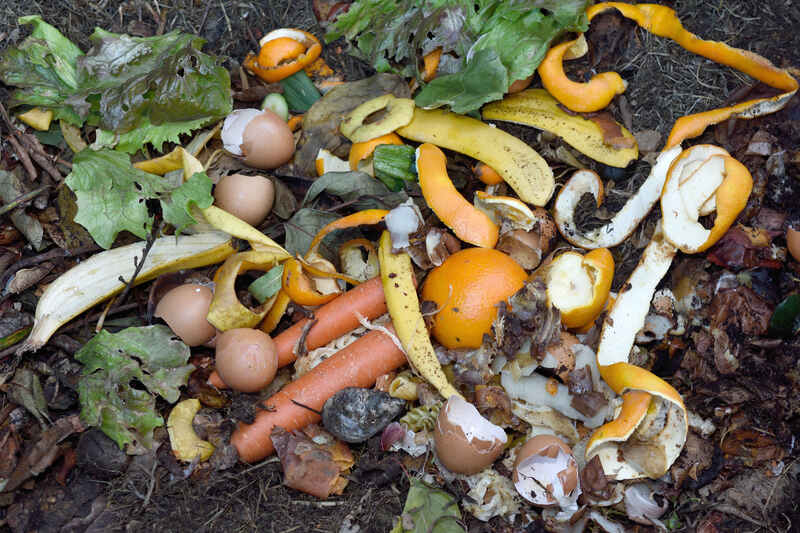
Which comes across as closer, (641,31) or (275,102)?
(641,31)

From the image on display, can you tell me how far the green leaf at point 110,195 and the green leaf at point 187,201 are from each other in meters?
0.12

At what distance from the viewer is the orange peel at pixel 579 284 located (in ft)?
7.96

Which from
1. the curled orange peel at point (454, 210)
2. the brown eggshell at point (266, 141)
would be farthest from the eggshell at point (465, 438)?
the brown eggshell at point (266, 141)

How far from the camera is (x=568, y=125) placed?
9.09 feet

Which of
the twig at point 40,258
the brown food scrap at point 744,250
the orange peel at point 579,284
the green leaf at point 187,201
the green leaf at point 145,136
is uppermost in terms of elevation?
the green leaf at point 145,136

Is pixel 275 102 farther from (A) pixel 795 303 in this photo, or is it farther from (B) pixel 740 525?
(B) pixel 740 525

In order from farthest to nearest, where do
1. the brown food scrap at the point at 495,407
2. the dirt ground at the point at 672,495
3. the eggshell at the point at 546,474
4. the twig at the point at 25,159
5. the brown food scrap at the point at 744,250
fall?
the twig at the point at 25,159 → the brown food scrap at the point at 744,250 → the brown food scrap at the point at 495,407 → the dirt ground at the point at 672,495 → the eggshell at the point at 546,474

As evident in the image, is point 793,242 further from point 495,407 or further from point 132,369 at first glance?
point 132,369

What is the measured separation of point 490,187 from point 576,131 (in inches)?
17.2

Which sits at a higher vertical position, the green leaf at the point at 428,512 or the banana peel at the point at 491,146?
the banana peel at the point at 491,146

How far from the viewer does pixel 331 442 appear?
98.0 inches

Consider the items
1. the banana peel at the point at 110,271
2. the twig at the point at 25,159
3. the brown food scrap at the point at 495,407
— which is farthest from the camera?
the twig at the point at 25,159

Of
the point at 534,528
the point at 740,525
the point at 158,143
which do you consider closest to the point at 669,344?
the point at 740,525

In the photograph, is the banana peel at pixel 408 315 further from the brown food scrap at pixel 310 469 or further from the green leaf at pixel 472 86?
the green leaf at pixel 472 86
